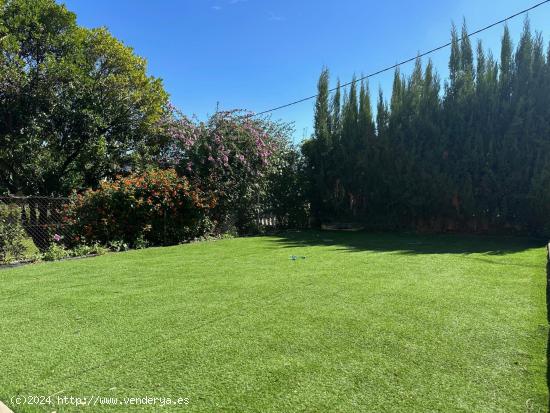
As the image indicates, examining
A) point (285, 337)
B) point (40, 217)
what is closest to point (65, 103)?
point (40, 217)

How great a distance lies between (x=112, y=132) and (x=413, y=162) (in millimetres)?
9956

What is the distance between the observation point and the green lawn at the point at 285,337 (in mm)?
2533

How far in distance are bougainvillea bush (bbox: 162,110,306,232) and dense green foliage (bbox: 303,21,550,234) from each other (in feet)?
8.03

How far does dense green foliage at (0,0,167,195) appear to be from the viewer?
11539 mm

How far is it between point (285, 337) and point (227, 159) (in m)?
9.47

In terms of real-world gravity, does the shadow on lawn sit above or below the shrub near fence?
below

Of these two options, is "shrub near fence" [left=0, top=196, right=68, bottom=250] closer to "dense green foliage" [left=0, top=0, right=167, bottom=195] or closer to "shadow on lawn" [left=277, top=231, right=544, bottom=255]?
"dense green foliage" [left=0, top=0, right=167, bottom=195]

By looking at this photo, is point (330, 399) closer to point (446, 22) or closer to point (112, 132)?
point (446, 22)

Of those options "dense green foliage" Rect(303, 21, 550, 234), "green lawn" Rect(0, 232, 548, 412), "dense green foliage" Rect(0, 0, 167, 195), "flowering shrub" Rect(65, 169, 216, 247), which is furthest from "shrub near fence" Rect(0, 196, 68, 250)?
"dense green foliage" Rect(303, 21, 550, 234)

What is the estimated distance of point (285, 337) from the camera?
3.44 m

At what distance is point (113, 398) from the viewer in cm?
252

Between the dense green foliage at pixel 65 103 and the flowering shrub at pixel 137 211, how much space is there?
3444 mm

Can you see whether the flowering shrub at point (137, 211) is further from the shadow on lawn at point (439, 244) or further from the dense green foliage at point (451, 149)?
the dense green foliage at point (451, 149)

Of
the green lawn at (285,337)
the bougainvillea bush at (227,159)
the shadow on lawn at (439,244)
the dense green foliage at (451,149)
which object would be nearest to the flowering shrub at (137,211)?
the bougainvillea bush at (227,159)
